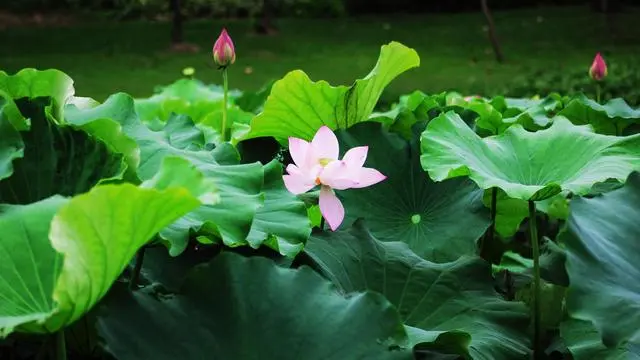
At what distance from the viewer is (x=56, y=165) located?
0.75 m

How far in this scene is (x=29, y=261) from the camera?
2.05 feet

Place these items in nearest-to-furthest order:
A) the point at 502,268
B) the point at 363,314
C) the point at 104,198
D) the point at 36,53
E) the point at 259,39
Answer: the point at 104,198 → the point at 363,314 → the point at 502,268 → the point at 36,53 → the point at 259,39

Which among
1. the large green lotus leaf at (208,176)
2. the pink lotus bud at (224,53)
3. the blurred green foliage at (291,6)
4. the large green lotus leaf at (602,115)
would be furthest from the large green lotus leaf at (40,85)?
the blurred green foliage at (291,6)

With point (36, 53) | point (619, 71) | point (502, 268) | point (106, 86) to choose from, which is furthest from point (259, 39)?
point (502, 268)

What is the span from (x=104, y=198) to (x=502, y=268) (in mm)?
700

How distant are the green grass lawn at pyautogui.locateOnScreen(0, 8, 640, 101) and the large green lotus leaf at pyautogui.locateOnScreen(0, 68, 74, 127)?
783 centimetres

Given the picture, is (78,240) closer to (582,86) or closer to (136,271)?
(136,271)

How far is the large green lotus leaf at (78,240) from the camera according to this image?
0.55 metres

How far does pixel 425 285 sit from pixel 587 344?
0.16 m

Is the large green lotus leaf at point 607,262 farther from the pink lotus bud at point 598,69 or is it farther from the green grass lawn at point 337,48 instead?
the green grass lawn at point 337,48

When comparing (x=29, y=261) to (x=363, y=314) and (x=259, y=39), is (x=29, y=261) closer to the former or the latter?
(x=363, y=314)

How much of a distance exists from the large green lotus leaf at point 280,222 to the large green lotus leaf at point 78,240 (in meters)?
0.16

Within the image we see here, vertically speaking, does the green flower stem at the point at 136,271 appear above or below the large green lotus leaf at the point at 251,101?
above

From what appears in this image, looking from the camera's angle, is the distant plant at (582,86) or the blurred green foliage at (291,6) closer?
the distant plant at (582,86)
